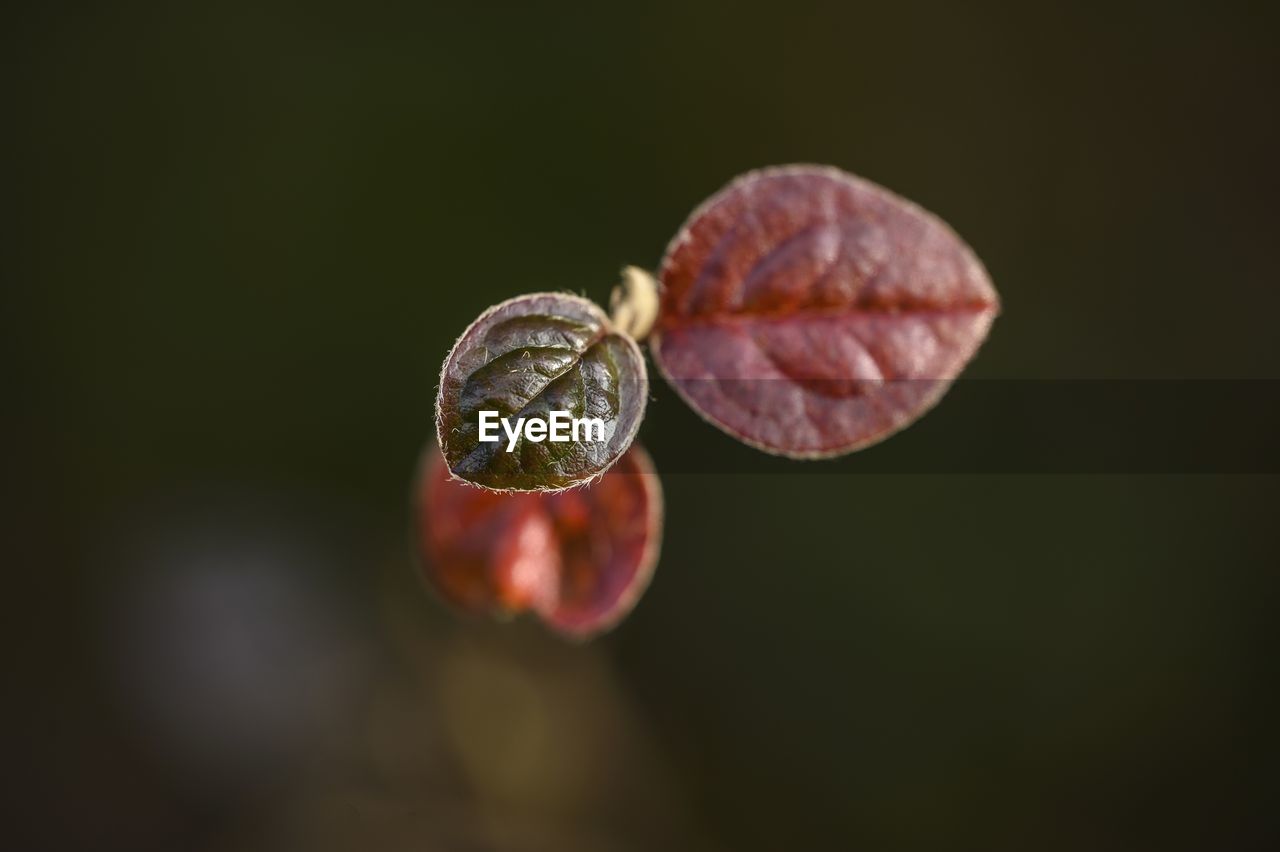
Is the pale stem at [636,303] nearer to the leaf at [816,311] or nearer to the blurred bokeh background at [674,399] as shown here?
the leaf at [816,311]

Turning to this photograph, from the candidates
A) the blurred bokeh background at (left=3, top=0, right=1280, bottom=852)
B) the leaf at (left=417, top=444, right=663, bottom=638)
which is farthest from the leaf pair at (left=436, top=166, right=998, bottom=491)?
the blurred bokeh background at (left=3, top=0, right=1280, bottom=852)

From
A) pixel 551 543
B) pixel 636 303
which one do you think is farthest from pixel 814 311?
pixel 551 543

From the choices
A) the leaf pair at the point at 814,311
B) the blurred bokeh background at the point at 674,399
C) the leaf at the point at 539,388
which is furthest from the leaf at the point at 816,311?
the blurred bokeh background at the point at 674,399

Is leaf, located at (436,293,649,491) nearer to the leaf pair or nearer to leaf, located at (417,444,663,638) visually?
the leaf pair

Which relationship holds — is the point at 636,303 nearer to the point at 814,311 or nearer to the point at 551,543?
the point at 814,311

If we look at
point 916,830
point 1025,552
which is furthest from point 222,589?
point 1025,552

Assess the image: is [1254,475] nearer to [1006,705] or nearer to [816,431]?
[1006,705]
